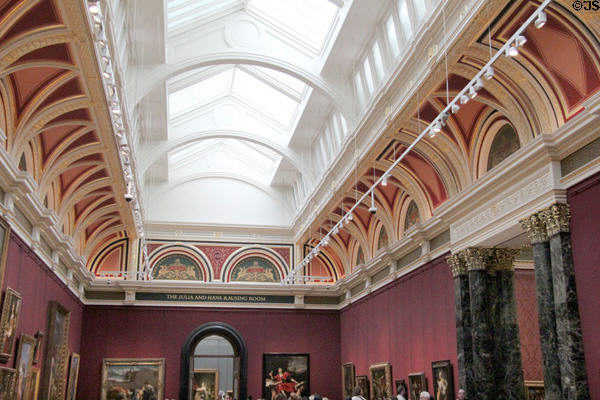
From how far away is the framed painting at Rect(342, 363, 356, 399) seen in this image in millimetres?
26281

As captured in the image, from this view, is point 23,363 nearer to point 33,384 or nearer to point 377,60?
point 33,384

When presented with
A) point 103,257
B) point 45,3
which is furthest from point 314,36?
point 103,257

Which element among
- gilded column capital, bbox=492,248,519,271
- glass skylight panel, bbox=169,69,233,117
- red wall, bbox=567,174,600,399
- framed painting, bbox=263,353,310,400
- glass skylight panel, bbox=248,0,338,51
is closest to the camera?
red wall, bbox=567,174,600,399

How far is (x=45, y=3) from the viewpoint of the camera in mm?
11016

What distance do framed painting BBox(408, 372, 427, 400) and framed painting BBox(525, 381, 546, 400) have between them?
298cm

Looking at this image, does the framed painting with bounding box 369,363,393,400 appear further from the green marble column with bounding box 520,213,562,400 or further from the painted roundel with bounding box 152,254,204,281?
the painted roundel with bounding box 152,254,204,281

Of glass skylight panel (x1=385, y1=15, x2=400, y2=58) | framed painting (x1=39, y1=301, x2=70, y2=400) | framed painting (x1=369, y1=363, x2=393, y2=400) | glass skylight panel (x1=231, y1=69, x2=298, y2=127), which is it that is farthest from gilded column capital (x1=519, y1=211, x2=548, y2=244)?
framed painting (x1=39, y1=301, x2=70, y2=400)

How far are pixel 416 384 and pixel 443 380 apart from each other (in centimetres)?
207

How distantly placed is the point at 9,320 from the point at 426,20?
451 inches

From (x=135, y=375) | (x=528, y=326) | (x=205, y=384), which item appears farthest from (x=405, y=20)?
(x=205, y=384)

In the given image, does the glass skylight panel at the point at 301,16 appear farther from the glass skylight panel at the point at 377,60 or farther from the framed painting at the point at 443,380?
the framed painting at the point at 443,380

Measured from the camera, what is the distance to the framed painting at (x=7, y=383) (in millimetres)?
14288

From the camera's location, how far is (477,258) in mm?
15883

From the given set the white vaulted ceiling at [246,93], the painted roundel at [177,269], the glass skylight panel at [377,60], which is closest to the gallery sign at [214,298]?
the painted roundel at [177,269]
